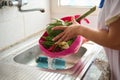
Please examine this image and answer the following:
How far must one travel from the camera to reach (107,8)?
78 centimetres

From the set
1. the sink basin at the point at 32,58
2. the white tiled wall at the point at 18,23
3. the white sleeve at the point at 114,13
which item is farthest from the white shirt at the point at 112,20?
the white tiled wall at the point at 18,23

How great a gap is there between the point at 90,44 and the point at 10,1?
1.84 feet

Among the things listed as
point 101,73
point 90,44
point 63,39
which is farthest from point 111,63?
point 90,44

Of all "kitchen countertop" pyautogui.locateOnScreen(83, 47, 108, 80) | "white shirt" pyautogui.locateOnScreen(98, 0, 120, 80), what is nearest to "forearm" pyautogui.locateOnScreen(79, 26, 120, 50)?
"white shirt" pyautogui.locateOnScreen(98, 0, 120, 80)

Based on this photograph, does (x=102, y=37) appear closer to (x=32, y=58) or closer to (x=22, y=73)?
(x=22, y=73)

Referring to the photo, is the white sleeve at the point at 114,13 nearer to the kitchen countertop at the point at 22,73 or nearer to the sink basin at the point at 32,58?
the kitchen countertop at the point at 22,73

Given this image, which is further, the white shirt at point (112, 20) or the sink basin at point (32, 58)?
the sink basin at point (32, 58)

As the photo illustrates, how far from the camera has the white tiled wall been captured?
1.11 m

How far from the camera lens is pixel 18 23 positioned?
48.3 inches

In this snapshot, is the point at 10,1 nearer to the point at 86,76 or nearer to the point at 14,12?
the point at 14,12

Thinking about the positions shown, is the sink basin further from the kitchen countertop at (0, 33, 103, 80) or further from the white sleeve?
the white sleeve

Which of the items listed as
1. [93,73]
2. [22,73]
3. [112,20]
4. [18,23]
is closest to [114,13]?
[112,20]

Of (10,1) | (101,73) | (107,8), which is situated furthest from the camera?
(10,1)

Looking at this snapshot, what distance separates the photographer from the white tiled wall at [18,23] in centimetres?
111
